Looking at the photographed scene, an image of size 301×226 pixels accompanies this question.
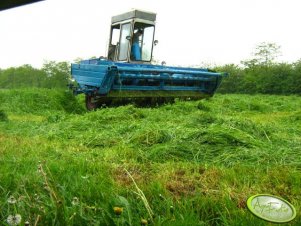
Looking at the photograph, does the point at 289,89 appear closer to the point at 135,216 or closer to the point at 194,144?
the point at 194,144

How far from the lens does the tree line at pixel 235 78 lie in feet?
55.5

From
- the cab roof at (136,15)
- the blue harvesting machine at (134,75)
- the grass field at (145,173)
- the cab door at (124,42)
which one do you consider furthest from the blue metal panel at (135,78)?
the grass field at (145,173)

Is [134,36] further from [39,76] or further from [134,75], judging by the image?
[39,76]

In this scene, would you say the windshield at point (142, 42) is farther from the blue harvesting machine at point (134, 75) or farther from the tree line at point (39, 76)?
the tree line at point (39, 76)

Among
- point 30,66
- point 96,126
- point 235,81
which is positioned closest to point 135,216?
point 96,126

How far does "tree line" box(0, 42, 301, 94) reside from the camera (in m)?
16.9

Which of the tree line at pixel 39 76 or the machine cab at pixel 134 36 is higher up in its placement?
the machine cab at pixel 134 36

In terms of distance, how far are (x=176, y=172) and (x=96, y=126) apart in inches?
112

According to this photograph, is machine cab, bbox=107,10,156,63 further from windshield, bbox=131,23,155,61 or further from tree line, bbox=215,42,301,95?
tree line, bbox=215,42,301,95

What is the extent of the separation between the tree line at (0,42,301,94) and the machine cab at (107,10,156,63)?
553cm

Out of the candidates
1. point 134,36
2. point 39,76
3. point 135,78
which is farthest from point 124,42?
point 39,76

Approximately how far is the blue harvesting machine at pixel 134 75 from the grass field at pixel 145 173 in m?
3.17

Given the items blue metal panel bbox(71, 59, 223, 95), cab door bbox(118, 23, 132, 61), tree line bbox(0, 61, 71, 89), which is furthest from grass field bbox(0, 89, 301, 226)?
tree line bbox(0, 61, 71, 89)

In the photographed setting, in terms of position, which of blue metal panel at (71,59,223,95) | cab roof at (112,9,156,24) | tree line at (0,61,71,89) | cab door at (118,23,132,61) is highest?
cab roof at (112,9,156,24)
